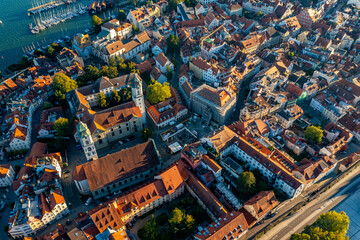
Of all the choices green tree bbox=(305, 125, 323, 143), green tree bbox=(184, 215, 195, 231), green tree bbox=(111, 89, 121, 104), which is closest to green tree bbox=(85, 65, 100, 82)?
green tree bbox=(111, 89, 121, 104)

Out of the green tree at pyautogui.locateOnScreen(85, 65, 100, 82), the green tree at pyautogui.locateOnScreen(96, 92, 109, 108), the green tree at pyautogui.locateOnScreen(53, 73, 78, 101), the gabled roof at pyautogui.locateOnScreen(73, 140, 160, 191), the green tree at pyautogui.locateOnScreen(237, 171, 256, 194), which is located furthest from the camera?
the green tree at pyautogui.locateOnScreen(85, 65, 100, 82)

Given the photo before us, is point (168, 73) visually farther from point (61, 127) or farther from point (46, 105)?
point (46, 105)

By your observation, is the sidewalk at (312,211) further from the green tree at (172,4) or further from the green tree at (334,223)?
the green tree at (172,4)

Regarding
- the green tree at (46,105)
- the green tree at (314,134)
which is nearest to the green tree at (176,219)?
the green tree at (314,134)

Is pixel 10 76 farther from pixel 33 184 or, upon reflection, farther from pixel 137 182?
pixel 137 182

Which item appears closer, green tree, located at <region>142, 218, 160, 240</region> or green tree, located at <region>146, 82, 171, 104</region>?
green tree, located at <region>142, 218, 160, 240</region>

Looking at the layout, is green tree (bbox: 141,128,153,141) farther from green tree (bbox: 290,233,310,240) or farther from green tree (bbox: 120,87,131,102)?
green tree (bbox: 290,233,310,240)

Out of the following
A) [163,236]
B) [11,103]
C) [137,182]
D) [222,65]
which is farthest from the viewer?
[222,65]

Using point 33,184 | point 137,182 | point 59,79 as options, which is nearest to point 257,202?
point 137,182
